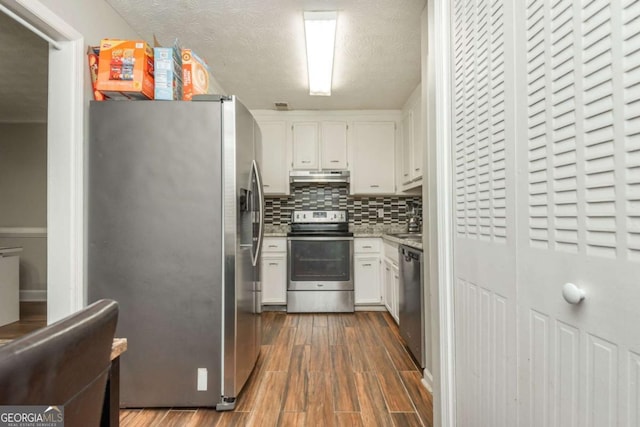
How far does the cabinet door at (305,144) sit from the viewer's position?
3955 millimetres

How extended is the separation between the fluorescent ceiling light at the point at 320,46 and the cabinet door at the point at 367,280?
6.46 ft

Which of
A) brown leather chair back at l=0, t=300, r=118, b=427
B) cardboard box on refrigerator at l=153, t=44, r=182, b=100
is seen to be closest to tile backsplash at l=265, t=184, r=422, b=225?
cardboard box on refrigerator at l=153, t=44, r=182, b=100

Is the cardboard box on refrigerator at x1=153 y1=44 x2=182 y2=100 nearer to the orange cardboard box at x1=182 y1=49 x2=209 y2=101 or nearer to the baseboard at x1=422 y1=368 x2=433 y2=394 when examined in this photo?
the orange cardboard box at x1=182 y1=49 x2=209 y2=101

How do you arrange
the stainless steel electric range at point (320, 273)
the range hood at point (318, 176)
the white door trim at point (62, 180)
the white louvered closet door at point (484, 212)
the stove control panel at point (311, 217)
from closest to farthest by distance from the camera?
the white louvered closet door at point (484, 212) → the white door trim at point (62, 180) → the stainless steel electric range at point (320, 273) → the range hood at point (318, 176) → the stove control panel at point (311, 217)

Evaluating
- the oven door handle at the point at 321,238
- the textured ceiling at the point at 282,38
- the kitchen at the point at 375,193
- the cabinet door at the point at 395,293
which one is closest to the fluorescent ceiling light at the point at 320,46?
the textured ceiling at the point at 282,38

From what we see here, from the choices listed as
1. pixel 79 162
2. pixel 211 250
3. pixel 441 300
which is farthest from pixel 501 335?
pixel 79 162

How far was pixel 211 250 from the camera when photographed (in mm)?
1789

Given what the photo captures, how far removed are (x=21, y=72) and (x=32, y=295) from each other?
3.11 m

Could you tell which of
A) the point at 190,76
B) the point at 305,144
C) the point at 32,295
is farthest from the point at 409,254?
the point at 32,295

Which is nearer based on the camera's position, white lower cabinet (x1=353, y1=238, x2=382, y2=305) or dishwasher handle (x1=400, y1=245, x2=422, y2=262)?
dishwasher handle (x1=400, y1=245, x2=422, y2=262)

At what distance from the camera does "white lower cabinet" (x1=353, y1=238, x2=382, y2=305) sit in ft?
12.2

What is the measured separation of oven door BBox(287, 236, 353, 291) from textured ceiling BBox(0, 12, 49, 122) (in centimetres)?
282

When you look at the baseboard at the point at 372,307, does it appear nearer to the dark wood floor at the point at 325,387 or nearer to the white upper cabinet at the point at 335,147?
the dark wood floor at the point at 325,387

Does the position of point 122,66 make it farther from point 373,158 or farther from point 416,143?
point 373,158
